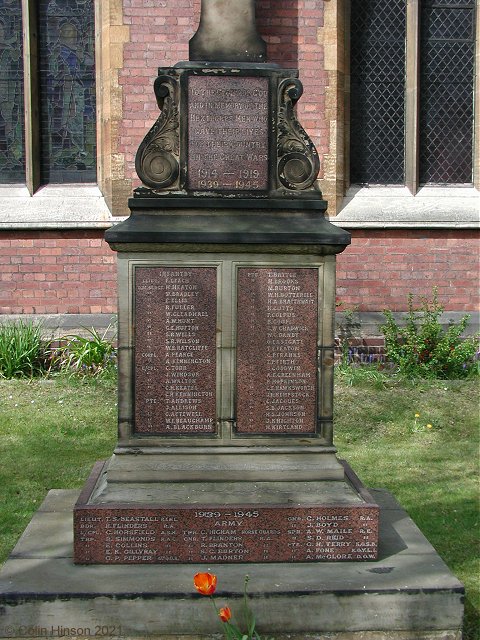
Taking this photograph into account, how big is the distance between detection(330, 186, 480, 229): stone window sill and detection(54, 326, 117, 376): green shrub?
9.86 ft

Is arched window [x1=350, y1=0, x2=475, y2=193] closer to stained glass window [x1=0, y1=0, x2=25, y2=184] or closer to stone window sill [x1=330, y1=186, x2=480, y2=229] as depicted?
stone window sill [x1=330, y1=186, x2=480, y2=229]

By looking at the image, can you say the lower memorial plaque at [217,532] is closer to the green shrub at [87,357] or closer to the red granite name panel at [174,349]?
the red granite name panel at [174,349]

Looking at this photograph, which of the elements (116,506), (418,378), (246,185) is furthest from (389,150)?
(116,506)

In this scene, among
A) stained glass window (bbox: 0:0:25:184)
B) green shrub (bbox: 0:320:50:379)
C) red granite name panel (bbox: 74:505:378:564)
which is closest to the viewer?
red granite name panel (bbox: 74:505:378:564)

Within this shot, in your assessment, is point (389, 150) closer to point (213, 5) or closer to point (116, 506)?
point (213, 5)

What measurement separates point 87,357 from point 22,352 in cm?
70

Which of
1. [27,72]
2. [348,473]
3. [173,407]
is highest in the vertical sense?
[27,72]

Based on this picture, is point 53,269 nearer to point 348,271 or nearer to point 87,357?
point 87,357

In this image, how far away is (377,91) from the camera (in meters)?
11.8

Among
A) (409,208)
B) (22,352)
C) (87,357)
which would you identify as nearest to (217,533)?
(87,357)

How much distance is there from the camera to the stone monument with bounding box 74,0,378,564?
4.91 m

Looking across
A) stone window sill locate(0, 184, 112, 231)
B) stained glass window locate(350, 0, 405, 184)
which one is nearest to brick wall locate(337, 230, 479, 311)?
stained glass window locate(350, 0, 405, 184)

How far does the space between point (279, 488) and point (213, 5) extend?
258 centimetres

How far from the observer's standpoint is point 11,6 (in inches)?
459
